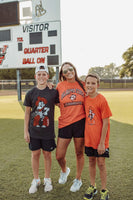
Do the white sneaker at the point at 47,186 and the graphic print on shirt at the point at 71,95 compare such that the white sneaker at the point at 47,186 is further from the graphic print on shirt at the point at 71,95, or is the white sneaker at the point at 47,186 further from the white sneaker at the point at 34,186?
the graphic print on shirt at the point at 71,95

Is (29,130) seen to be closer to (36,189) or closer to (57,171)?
(36,189)

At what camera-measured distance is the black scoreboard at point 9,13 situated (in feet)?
43.3

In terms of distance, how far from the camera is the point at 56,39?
12.8 metres

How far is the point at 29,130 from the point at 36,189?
79cm

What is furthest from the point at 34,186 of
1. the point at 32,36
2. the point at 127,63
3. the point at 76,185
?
the point at 127,63

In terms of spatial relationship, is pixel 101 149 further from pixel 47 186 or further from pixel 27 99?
pixel 27 99

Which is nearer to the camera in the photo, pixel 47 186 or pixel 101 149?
pixel 101 149

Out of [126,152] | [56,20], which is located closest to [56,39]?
[56,20]

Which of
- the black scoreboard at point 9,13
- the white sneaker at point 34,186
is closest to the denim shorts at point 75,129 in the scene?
the white sneaker at point 34,186

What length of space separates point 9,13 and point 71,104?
13319 mm

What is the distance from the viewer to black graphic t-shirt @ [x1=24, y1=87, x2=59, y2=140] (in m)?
2.38

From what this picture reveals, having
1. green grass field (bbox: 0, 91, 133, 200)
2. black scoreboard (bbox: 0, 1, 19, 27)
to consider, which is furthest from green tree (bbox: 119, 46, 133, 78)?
green grass field (bbox: 0, 91, 133, 200)

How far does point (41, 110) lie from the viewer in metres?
2.40

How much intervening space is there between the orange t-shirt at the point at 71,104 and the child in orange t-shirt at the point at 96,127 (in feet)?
0.41
